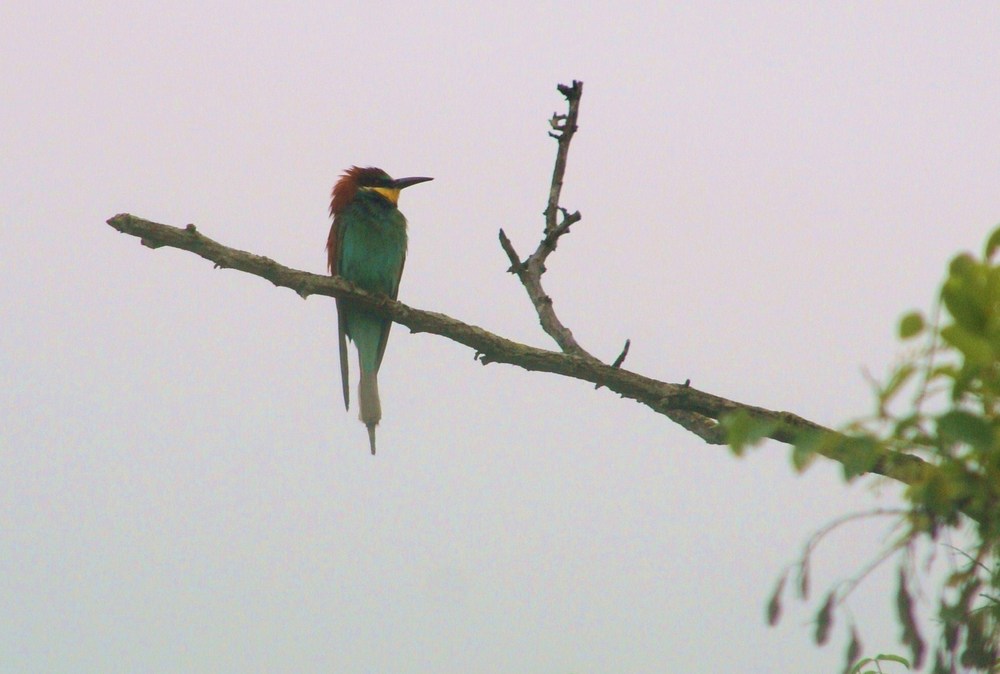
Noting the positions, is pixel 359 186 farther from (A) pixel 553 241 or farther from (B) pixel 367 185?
(A) pixel 553 241

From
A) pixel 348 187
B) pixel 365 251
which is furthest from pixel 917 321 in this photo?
pixel 348 187

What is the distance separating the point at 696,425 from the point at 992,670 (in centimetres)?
207

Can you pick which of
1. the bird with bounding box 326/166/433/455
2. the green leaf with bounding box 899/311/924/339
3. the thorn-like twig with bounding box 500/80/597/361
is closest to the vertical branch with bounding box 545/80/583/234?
the thorn-like twig with bounding box 500/80/597/361

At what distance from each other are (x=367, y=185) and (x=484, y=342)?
154 inches

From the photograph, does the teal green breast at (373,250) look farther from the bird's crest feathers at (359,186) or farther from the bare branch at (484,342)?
the bare branch at (484,342)

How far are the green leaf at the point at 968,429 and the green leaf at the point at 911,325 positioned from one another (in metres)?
0.09

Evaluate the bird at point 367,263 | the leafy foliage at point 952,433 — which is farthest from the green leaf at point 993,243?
the bird at point 367,263

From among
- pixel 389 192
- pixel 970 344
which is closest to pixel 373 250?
pixel 389 192

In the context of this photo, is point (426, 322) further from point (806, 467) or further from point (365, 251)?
point (365, 251)

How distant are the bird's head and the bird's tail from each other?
1270mm

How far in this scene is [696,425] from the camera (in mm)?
3109

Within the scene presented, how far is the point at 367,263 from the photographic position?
6.11 meters

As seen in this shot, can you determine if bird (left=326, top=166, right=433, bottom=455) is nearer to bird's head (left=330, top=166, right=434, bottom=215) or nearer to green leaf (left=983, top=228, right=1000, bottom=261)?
bird's head (left=330, top=166, right=434, bottom=215)

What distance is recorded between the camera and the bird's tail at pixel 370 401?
568cm
